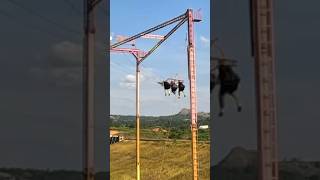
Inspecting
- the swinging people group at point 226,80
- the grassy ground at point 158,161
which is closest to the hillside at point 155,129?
Answer: the grassy ground at point 158,161

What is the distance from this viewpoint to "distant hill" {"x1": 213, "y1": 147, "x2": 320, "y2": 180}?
12070 millimetres

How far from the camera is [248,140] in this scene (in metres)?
12.4

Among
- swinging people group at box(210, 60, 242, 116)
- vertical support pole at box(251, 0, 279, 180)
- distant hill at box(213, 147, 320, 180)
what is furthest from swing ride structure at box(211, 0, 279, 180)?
distant hill at box(213, 147, 320, 180)

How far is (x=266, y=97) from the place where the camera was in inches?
377
